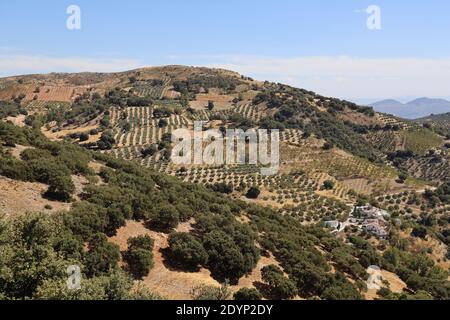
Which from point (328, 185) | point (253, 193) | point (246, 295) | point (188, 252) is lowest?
point (328, 185)

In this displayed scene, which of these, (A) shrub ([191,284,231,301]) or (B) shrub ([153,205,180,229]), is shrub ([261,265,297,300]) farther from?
(B) shrub ([153,205,180,229])

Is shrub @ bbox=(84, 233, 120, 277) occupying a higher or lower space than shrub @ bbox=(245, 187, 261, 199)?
higher

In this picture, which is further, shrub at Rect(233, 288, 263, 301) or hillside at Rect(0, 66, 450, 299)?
shrub at Rect(233, 288, 263, 301)

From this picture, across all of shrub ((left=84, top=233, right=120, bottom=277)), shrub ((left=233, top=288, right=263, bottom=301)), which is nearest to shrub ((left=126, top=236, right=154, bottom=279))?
shrub ((left=84, top=233, right=120, bottom=277))

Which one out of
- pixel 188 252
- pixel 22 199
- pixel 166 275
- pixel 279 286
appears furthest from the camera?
pixel 22 199

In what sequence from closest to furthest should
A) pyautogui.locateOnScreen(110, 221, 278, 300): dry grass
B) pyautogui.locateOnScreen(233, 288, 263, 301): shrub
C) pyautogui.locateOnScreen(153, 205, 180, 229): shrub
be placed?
pyautogui.locateOnScreen(233, 288, 263, 301): shrub → pyautogui.locateOnScreen(110, 221, 278, 300): dry grass → pyautogui.locateOnScreen(153, 205, 180, 229): shrub

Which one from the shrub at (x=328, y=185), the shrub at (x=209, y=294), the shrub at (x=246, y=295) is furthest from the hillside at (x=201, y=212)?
the shrub at (x=246, y=295)

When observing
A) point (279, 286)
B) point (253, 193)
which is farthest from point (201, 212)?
point (253, 193)

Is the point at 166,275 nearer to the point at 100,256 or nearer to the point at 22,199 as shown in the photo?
the point at 100,256

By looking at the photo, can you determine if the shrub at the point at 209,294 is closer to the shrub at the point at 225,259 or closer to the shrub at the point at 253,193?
the shrub at the point at 225,259
